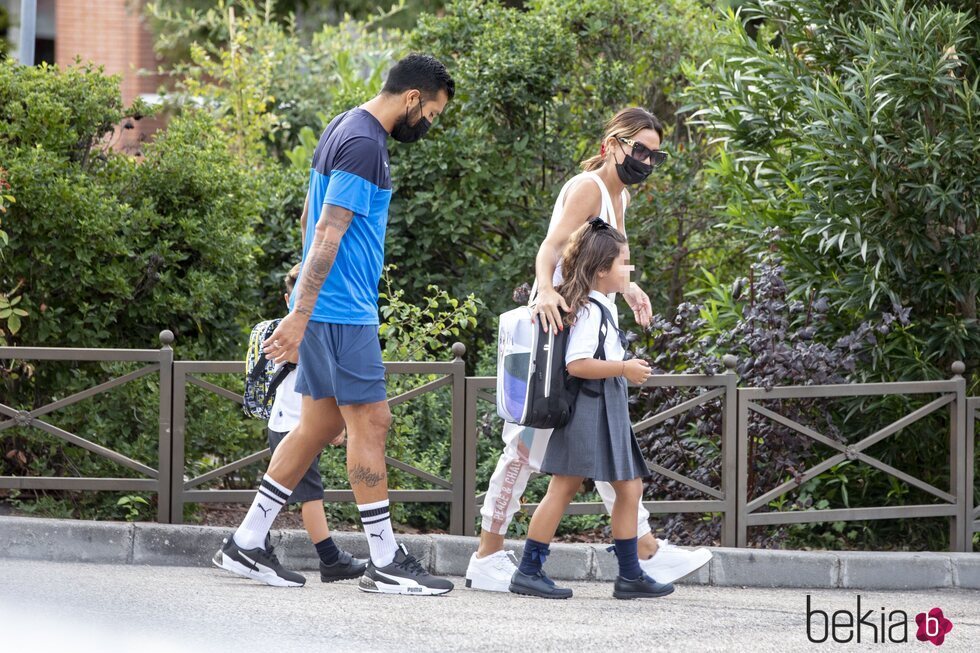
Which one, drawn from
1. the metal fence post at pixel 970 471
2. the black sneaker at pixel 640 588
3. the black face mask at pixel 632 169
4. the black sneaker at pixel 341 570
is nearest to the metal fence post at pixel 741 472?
the metal fence post at pixel 970 471

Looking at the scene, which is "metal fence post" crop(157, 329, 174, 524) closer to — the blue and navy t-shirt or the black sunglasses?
the blue and navy t-shirt

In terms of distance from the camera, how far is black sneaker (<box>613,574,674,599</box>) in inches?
203

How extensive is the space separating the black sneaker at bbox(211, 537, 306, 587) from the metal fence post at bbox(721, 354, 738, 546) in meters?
2.40

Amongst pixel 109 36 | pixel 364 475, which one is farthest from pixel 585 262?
pixel 109 36

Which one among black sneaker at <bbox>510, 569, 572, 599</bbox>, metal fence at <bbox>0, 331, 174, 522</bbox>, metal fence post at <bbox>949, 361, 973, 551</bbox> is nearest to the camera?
black sneaker at <bbox>510, 569, 572, 599</bbox>

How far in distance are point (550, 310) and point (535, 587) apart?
1124mm

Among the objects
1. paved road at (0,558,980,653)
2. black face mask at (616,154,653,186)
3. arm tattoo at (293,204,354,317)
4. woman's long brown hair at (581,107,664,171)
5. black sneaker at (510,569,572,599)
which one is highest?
woman's long brown hair at (581,107,664,171)

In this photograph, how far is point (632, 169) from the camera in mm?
5340

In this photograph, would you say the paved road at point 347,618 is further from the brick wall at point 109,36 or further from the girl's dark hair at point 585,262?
the brick wall at point 109,36

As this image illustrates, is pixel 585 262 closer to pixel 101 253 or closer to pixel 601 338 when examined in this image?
pixel 601 338

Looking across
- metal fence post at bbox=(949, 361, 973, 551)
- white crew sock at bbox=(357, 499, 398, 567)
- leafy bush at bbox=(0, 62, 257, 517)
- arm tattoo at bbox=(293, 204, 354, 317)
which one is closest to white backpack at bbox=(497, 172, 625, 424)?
white crew sock at bbox=(357, 499, 398, 567)

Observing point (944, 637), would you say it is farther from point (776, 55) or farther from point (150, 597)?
point (776, 55)

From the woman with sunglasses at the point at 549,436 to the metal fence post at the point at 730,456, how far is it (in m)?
1.15

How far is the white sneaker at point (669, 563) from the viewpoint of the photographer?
5266 mm
